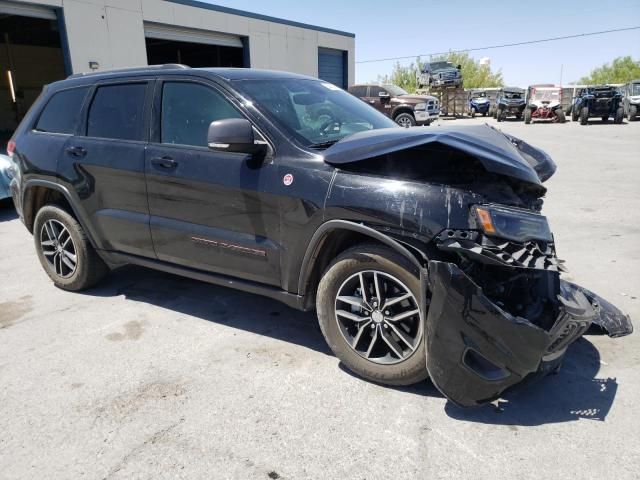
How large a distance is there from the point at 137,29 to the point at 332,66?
1279cm

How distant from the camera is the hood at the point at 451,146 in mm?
2607

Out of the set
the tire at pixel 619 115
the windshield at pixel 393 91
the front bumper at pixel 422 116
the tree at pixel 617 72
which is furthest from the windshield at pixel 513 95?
the tree at pixel 617 72

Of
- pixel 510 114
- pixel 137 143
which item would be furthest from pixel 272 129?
pixel 510 114

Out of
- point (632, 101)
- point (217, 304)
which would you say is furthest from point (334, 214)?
point (632, 101)

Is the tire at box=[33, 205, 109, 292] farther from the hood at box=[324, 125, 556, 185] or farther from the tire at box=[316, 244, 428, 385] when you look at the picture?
the hood at box=[324, 125, 556, 185]

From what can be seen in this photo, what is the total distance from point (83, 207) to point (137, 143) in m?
0.84

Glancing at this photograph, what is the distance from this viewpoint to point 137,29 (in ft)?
51.4

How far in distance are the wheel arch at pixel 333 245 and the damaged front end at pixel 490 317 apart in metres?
0.24

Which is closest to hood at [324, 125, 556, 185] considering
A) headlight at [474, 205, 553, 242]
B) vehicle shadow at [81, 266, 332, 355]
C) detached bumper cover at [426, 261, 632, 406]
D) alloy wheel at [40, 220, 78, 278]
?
headlight at [474, 205, 553, 242]

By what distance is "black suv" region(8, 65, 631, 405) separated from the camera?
2.48 m

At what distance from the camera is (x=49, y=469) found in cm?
234

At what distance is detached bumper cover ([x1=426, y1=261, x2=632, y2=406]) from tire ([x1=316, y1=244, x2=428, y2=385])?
23 cm

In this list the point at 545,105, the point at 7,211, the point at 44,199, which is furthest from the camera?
the point at 545,105

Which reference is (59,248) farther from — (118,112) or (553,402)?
(553,402)
